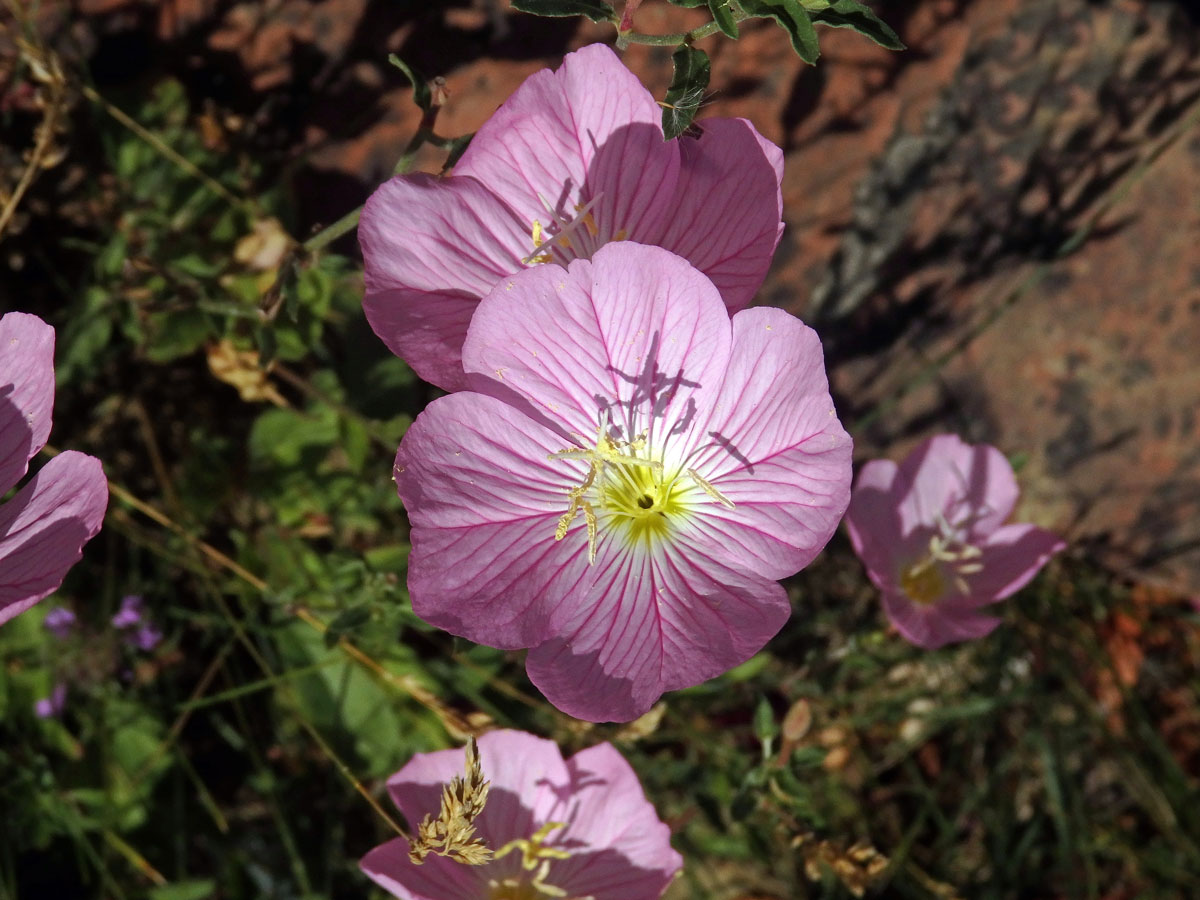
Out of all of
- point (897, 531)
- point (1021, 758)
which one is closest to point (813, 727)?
point (897, 531)

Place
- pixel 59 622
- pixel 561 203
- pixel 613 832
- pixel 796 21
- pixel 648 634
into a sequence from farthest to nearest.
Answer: pixel 59 622
pixel 613 832
pixel 561 203
pixel 648 634
pixel 796 21

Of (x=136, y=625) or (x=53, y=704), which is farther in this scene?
(x=136, y=625)

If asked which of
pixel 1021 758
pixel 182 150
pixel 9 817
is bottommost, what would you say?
pixel 1021 758

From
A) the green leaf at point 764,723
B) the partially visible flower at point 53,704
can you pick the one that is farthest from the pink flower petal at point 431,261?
the partially visible flower at point 53,704

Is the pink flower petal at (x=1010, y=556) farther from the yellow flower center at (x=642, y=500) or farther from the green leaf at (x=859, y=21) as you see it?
the green leaf at (x=859, y=21)

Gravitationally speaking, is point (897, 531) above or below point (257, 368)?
below

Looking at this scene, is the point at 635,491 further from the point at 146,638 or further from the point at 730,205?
the point at 146,638

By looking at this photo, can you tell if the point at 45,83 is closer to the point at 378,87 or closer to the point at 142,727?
the point at 378,87

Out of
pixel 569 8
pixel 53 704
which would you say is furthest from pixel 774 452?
pixel 53 704
